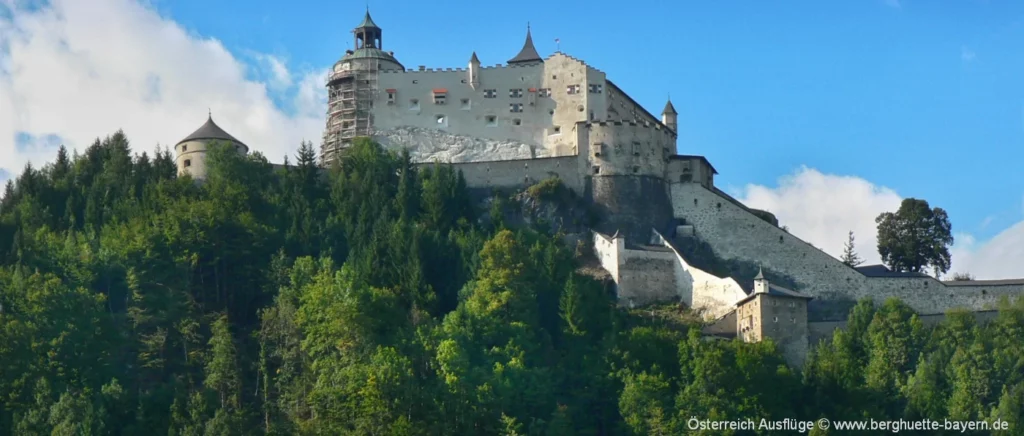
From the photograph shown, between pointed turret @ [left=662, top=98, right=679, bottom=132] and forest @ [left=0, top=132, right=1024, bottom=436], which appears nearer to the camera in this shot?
forest @ [left=0, top=132, right=1024, bottom=436]

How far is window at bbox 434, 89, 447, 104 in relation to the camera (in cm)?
8631

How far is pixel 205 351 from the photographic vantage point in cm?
7156

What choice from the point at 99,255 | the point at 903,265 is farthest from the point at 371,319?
the point at 903,265

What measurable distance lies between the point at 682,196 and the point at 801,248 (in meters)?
5.74

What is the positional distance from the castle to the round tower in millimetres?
76

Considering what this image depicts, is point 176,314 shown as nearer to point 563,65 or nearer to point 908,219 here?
point 563,65

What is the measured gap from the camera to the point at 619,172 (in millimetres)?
81062

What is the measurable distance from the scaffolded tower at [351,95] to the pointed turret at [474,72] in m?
3.15

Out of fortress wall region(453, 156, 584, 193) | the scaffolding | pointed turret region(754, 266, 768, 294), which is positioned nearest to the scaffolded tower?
the scaffolding

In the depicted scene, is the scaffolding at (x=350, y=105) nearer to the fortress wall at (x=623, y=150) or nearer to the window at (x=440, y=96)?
the window at (x=440, y=96)

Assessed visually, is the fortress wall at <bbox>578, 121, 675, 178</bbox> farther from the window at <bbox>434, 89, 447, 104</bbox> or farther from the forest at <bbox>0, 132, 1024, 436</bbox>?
the window at <bbox>434, 89, 447, 104</bbox>

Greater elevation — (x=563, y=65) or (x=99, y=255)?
(x=563, y=65)

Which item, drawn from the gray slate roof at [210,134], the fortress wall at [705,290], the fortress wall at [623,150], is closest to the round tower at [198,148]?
the gray slate roof at [210,134]

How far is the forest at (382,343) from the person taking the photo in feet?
220
